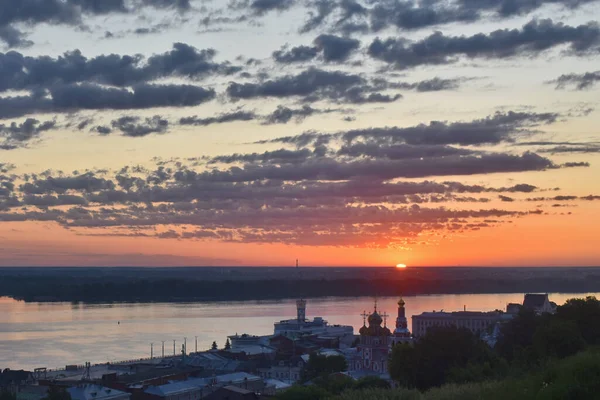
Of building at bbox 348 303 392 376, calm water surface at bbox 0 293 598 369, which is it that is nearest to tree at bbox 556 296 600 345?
building at bbox 348 303 392 376

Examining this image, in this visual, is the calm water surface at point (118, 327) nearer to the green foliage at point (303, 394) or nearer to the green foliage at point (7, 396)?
the green foliage at point (7, 396)

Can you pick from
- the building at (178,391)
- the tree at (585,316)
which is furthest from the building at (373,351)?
the tree at (585,316)

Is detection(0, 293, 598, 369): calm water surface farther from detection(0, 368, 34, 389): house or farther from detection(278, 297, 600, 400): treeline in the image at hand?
detection(278, 297, 600, 400): treeline

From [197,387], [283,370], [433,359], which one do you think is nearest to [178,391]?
[197,387]

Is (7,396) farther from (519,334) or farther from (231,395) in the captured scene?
(519,334)

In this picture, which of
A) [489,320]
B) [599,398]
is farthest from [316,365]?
[599,398]

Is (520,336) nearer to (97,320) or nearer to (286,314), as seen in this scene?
(97,320)
